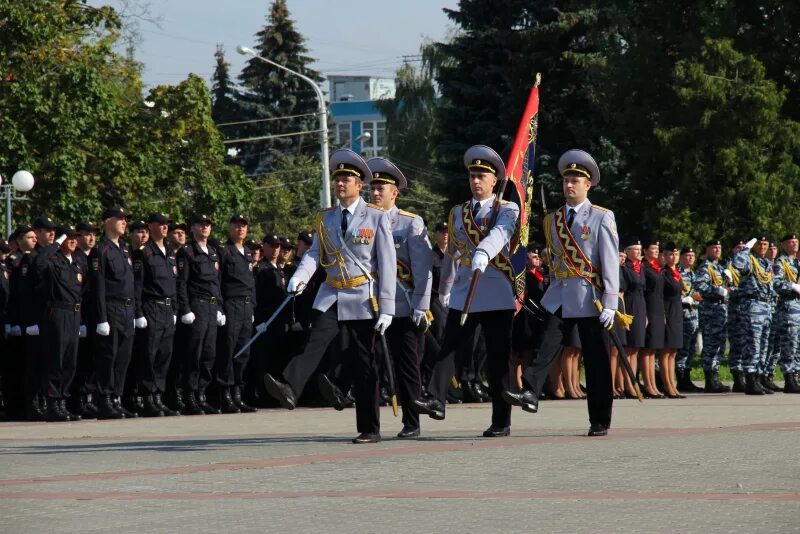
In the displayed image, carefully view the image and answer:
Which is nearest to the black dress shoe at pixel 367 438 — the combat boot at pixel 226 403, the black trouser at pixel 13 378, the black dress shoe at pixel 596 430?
the black dress shoe at pixel 596 430

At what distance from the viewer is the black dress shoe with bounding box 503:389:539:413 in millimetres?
11422

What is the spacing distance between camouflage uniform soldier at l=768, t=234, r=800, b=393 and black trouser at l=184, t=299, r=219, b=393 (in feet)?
23.4

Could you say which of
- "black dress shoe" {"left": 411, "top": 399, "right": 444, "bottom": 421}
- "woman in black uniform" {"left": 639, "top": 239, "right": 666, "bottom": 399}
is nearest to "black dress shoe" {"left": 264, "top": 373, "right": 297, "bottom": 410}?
"black dress shoe" {"left": 411, "top": 399, "right": 444, "bottom": 421}

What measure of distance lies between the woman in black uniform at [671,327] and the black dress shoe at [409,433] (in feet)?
24.0

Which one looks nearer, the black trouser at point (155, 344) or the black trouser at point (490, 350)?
the black trouser at point (490, 350)

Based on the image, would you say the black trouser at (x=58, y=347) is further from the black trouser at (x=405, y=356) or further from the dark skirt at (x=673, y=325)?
the dark skirt at (x=673, y=325)

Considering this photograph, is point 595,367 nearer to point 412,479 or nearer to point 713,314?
point 412,479

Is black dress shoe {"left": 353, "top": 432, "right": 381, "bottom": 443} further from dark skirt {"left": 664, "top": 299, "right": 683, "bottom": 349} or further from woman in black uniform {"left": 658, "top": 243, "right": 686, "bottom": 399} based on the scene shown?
dark skirt {"left": 664, "top": 299, "right": 683, "bottom": 349}

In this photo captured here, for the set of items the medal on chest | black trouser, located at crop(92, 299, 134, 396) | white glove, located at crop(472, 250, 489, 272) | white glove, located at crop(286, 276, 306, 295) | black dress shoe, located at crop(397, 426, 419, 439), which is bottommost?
black dress shoe, located at crop(397, 426, 419, 439)

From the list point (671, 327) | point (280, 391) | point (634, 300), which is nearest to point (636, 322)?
point (634, 300)

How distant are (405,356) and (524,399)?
926 millimetres

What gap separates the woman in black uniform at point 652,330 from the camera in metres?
18.8

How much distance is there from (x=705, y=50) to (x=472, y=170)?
22293 mm

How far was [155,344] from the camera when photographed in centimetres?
1595
